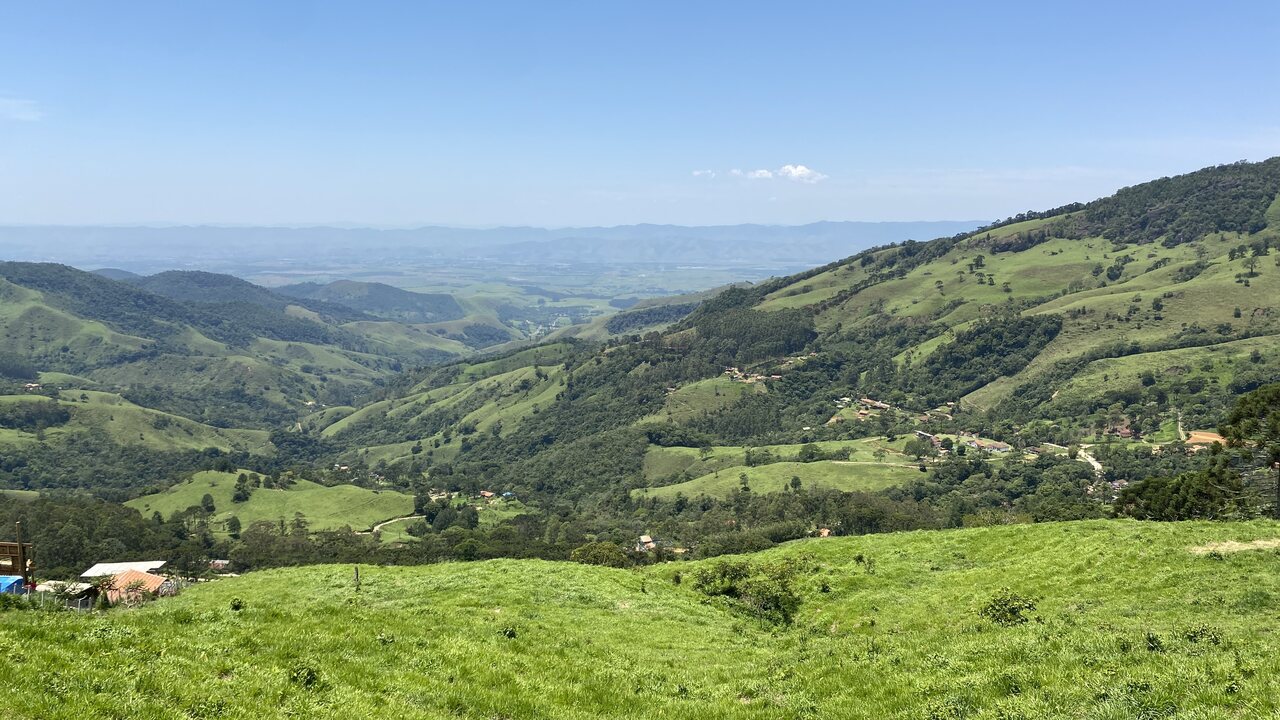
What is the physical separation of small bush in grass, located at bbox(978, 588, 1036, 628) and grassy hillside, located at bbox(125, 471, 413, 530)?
167 meters

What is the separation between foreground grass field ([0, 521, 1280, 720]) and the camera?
12984mm

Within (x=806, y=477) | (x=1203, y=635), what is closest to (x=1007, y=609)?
(x=1203, y=635)

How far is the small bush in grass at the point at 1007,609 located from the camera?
973 inches

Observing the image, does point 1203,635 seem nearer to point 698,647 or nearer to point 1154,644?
point 1154,644

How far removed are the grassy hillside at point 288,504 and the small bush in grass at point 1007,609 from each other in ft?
548

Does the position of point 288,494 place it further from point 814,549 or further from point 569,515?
point 814,549

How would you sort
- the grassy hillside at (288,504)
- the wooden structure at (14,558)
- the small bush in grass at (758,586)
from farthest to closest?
the grassy hillside at (288,504)
the small bush in grass at (758,586)
the wooden structure at (14,558)

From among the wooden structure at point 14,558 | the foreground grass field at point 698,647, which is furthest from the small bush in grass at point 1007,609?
the wooden structure at point 14,558

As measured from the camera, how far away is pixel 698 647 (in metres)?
23.9

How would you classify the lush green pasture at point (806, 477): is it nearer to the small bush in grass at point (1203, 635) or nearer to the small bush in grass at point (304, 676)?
the small bush in grass at point (1203, 635)

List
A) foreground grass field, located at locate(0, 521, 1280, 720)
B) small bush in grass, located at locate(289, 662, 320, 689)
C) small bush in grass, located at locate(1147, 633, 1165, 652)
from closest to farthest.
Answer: foreground grass field, located at locate(0, 521, 1280, 720), small bush in grass, located at locate(289, 662, 320, 689), small bush in grass, located at locate(1147, 633, 1165, 652)

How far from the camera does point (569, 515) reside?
182 metres

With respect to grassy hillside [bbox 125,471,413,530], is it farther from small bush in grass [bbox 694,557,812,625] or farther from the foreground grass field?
the foreground grass field

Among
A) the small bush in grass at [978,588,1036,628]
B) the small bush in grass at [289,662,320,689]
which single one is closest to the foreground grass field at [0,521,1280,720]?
the small bush in grass at [289,662,320,689]
